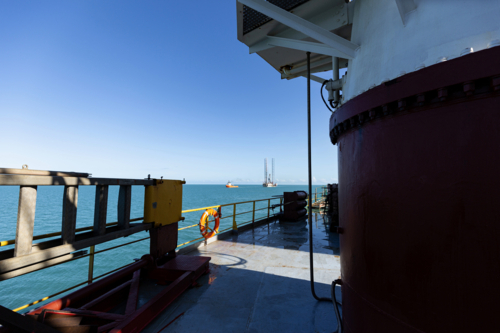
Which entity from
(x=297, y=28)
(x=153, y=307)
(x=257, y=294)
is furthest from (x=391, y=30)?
(x=153, y=307)

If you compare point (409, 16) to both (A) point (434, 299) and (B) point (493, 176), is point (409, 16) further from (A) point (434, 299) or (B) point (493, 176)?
(A) point (434, 299)

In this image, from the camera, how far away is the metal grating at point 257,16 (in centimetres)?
333

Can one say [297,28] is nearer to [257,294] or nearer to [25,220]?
[25,220]

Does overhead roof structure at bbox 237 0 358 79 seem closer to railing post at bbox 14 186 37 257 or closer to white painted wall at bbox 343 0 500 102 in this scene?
white painted wall at bbox 343 0 500 102

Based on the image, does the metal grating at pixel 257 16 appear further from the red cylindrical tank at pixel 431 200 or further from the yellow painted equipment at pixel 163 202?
the yellow painted equipment at pixel 163 202

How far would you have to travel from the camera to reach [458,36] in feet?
5.09

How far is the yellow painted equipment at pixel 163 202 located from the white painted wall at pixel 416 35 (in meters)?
4.13

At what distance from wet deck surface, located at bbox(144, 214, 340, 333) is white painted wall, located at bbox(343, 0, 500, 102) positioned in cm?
357

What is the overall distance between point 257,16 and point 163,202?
4.09 m

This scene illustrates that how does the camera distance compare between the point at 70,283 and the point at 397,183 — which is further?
the point at 70,283

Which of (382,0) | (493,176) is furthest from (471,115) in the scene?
(382,0)

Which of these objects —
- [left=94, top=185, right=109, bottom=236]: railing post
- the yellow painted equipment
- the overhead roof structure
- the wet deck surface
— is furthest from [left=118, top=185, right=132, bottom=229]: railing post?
the overhead roof structure

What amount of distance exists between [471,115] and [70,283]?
1588 centimetres

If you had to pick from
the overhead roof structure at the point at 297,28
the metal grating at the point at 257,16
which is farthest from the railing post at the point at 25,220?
the metal grating at the point at 257,16
